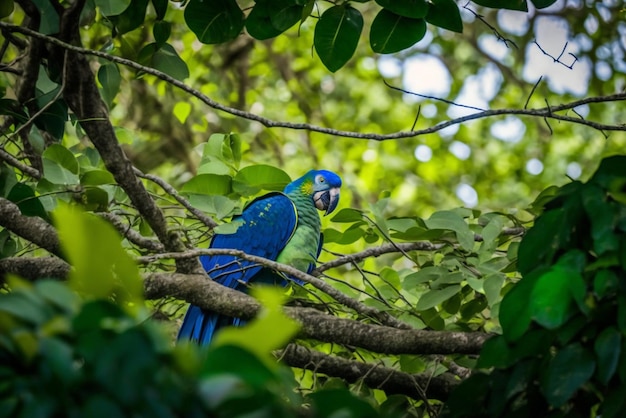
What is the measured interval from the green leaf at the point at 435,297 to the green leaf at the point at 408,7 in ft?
1.97

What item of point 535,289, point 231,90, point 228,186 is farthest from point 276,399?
point 231,90

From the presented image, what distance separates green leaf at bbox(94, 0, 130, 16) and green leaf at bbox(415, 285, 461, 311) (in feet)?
2.98

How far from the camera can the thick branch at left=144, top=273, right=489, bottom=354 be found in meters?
1.48

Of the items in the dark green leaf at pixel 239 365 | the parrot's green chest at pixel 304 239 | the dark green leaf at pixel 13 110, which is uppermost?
the dark green leaf at pixel 239 365

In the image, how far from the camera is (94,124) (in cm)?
172

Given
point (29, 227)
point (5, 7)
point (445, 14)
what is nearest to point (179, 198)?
point (29, 227)

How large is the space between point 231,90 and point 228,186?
11.1ft

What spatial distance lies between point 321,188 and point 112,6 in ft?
5.05

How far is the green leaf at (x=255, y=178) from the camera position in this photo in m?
1.82

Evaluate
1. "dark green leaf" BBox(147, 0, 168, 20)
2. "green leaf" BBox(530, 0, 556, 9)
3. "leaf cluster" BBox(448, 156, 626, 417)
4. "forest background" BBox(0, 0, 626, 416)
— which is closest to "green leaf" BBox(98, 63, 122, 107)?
"forest background" BBox(0, 0, 626, 416)

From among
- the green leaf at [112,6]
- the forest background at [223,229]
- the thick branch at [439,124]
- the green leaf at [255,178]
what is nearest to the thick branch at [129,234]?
the forest background at [223,229]

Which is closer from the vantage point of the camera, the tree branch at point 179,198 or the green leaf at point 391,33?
the green leaf at point 391,33

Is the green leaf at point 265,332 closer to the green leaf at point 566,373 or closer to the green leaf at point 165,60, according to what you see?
the green leaf at point 566,373

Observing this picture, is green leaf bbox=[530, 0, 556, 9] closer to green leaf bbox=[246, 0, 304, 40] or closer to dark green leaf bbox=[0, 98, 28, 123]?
green leaf bbox=[246, 0, 304, 40]
